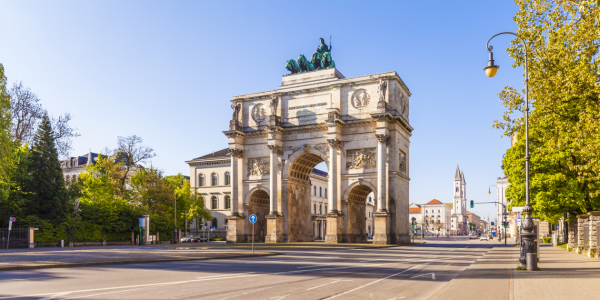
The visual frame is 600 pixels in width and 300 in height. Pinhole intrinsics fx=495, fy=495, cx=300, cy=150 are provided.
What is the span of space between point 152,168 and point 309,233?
73.4ft

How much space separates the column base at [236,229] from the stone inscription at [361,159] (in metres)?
14.1

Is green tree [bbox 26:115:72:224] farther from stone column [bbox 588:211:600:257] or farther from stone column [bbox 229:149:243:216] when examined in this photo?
stone column [bbox 588:211:600:257]

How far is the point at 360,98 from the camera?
5288 cm

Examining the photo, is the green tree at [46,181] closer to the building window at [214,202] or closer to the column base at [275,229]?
the column base at [275,229]

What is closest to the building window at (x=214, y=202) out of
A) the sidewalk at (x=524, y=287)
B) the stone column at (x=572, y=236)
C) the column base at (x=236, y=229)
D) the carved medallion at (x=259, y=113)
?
the column base at (x=236, y=229)

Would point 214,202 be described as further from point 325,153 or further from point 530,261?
point 530,261

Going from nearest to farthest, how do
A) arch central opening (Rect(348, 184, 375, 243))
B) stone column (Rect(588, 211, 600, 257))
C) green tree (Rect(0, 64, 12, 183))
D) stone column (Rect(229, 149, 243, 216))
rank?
stone column (Rect(588, 211, 600, 257)) → green tree (Rect(0, 64, 12, 183)) → arch central opening (Rect(348, 184, 375, 243)) → stone column (Rect(229, 149, 243, 216))

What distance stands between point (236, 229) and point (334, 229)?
1229 cm

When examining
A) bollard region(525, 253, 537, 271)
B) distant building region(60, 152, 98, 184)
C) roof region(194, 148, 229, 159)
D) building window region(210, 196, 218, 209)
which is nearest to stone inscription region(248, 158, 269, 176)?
roof region(194, 148, 229, 159)

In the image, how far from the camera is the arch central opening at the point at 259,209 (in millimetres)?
58328

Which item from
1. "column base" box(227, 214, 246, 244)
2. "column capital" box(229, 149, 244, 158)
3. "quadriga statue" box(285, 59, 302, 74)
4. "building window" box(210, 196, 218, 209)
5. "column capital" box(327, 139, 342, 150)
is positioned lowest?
"column base" box(227, 214, 246, 244)

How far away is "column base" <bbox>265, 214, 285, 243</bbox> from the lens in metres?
53.6

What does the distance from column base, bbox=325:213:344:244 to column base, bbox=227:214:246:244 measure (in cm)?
1101

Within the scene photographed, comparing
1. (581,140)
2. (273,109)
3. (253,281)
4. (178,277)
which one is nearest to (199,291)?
(253,281)
